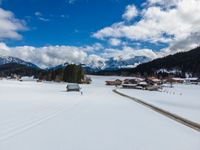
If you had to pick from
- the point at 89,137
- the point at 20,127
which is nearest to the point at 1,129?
the point at 20,127

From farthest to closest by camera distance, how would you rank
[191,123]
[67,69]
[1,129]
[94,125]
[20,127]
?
Answer: 1. [67,69]
2. [191,123]
3. [94,125]
4. [20,127]
5. [1,129]

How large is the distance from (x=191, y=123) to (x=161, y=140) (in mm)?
5398

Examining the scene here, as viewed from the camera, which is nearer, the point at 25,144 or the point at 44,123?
the point at 25,144

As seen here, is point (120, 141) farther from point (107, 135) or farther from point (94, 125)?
point (94, 125)

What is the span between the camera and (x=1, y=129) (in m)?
11.3

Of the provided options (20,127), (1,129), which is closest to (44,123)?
(20,127)

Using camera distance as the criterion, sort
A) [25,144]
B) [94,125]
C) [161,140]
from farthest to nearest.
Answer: [94,125] → [161,140] → [25,144]

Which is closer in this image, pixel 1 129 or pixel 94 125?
pixel 1 129

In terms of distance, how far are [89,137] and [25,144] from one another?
7.29 ft

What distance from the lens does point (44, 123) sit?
13.6m

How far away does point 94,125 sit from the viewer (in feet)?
44.7

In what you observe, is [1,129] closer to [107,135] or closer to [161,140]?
[107,135]

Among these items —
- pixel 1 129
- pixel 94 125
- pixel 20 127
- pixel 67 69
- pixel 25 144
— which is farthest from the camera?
pixel 67 69

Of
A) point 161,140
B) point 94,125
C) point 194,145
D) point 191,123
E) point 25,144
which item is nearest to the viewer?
point 25,144
